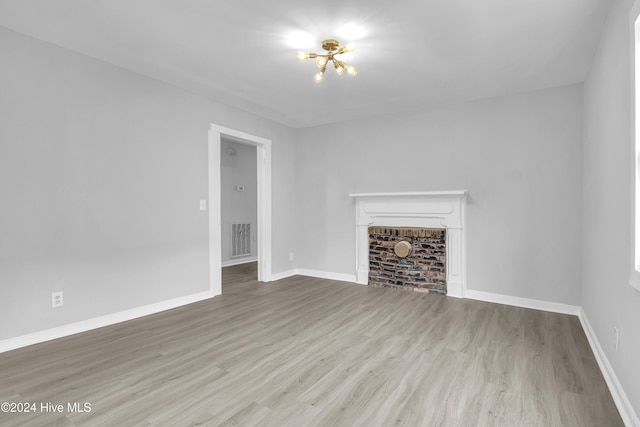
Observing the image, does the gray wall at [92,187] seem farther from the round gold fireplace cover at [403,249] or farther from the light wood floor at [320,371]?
the round gold fireplace cover at [403,249]

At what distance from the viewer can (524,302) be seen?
12.3 ft

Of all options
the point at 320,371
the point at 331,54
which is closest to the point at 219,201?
the point at 331,54

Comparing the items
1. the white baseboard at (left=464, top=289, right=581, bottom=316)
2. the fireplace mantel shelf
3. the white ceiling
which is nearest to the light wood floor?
the white baseboard at (left=464, top=289, right=581, bottom=316)

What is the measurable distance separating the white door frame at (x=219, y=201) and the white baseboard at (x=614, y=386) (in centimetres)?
362

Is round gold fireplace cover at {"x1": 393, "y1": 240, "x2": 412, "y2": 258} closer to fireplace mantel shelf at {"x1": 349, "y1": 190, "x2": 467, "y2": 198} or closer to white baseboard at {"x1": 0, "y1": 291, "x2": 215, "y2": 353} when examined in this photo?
fireplace mantel shelf at {"x1": 349, "y1": 190, "x2": 467, "y2": 198}

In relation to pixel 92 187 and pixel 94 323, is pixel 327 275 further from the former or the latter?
pixel 92 187

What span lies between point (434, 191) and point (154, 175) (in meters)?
3.26

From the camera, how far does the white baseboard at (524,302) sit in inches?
138

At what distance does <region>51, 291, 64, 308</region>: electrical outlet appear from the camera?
274cm

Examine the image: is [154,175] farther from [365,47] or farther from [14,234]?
[365,47]

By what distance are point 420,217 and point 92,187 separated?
367cm

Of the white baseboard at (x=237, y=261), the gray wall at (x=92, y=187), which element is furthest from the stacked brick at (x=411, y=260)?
the white baseboard at (x=237, y=261)

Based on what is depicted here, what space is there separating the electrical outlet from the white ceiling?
6.77ft

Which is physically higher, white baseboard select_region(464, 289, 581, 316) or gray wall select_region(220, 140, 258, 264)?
gray wall select_region(220, 140, 258, 264)
